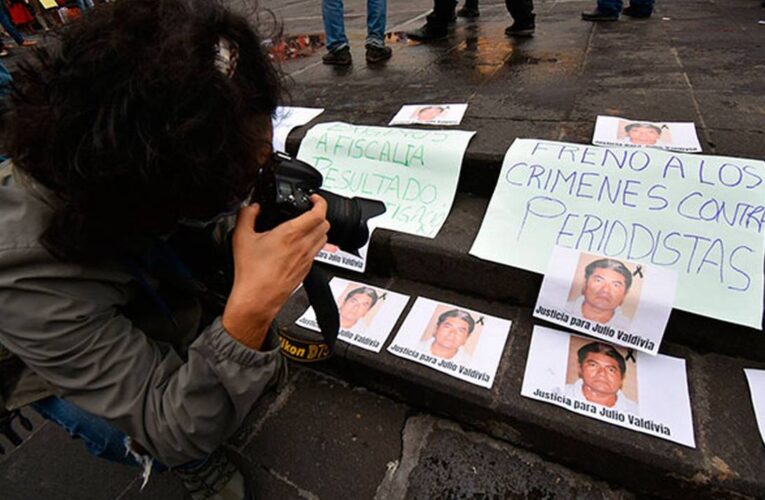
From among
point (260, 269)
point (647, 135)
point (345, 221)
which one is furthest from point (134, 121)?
point (647, 135)

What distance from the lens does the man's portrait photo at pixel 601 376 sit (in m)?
1.07

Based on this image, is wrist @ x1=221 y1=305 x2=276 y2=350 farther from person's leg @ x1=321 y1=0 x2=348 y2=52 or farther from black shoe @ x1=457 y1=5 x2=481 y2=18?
black shoe @ x1=457 y1=5 x2=481 y2=18

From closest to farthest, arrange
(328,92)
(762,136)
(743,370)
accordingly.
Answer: (743,370) < (762,136) < (328,92)

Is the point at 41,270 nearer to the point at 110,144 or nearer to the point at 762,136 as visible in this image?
the point at 110,144

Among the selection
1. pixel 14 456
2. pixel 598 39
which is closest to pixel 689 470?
pixel 14 456

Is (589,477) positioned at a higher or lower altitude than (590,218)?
lower

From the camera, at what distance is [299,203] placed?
0.73 metres

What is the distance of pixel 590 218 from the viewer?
1.27 metres

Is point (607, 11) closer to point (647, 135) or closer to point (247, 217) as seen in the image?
point (647, 135)

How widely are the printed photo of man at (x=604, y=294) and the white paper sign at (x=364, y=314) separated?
1.88ft

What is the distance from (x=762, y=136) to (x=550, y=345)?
105cm

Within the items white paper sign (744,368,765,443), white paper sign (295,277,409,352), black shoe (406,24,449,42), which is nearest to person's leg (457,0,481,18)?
black shoe (406,24,449,42)

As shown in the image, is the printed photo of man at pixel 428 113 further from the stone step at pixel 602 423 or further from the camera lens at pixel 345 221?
the camera lens at pixel 345 221

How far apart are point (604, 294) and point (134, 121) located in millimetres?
1198
